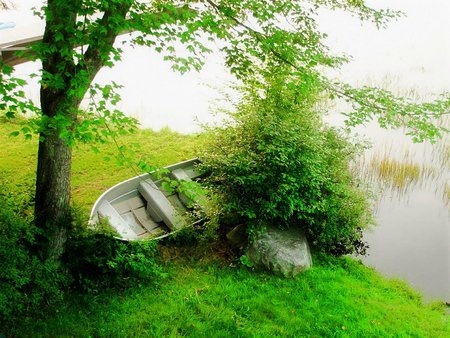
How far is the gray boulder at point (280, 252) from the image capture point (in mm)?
4879

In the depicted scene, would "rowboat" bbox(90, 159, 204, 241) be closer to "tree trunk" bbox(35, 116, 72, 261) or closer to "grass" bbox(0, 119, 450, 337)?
"grass" bbox(0, 119, 450, 337)

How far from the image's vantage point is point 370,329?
156 inches

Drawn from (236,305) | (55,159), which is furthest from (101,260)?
(236,305)

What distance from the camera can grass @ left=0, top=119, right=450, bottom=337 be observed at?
11.8 feet

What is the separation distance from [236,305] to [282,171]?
6.21ft

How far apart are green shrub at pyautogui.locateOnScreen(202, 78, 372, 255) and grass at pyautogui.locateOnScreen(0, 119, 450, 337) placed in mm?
684

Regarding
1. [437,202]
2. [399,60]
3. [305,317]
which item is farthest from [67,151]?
[399,60]

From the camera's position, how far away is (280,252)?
497 cm

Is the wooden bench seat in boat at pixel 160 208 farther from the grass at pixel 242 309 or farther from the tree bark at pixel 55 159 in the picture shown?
the tree bark at pixel 55 159

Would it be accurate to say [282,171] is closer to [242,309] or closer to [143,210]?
[242,309]

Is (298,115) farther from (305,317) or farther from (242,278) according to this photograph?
(305,317)

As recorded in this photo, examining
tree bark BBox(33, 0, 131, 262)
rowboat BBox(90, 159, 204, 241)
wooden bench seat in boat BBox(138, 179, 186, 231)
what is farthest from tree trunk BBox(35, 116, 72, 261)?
wooden bench seat in boat BBox(138, 179, 186, 231)

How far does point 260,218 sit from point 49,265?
2687 millimetres

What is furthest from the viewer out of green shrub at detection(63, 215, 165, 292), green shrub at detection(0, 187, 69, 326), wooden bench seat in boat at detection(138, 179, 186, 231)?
wooden bench seat in boat at detection(138, 179, 186, 231)
